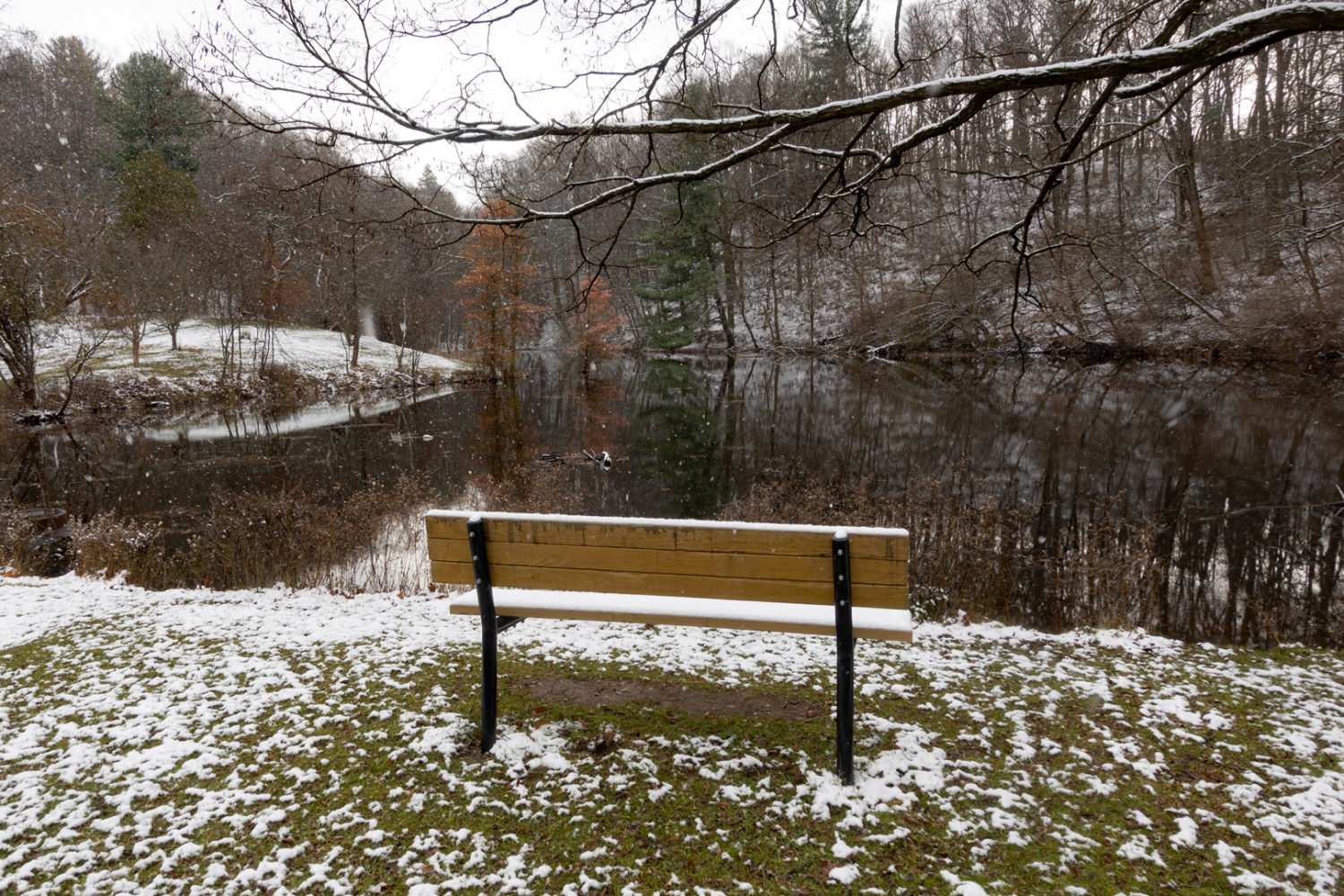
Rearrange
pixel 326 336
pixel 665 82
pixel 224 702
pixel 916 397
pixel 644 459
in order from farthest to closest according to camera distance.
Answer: pixel 326 336
pixel 916 397
pixel 644 459
pixel 665 82
pixel 224 702

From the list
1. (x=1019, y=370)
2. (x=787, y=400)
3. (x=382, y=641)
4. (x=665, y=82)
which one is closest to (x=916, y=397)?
(x=787, y=400)

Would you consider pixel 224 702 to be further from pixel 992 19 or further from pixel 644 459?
pixel 644 459

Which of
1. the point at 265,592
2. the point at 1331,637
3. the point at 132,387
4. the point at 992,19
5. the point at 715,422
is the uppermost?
the point at 992,19

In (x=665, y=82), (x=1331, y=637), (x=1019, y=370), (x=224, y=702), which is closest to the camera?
(x=224, y=702)

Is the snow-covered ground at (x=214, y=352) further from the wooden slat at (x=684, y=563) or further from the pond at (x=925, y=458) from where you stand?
the wooden slat at (x=684, y=563)

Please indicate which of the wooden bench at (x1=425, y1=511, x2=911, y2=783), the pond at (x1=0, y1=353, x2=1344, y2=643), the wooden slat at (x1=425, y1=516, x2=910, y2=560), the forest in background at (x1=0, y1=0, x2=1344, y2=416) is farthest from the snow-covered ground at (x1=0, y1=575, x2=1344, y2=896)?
the pond at (x1=0, y1=353, x2=1344, y2=643)

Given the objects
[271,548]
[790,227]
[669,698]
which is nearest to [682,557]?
[669,698]

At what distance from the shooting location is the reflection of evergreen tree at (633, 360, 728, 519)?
1191cm

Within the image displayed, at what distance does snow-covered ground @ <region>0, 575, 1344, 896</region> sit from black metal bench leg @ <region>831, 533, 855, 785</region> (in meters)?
0.11

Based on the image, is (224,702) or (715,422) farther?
(715,422)

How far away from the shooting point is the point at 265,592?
650 centimetres

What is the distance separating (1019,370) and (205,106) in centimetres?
2923

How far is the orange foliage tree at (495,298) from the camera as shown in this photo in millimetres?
28341

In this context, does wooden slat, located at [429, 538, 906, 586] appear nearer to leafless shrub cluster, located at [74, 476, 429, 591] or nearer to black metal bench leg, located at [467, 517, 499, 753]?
black metal bench leg, located at [467, 517, 499, 753]
